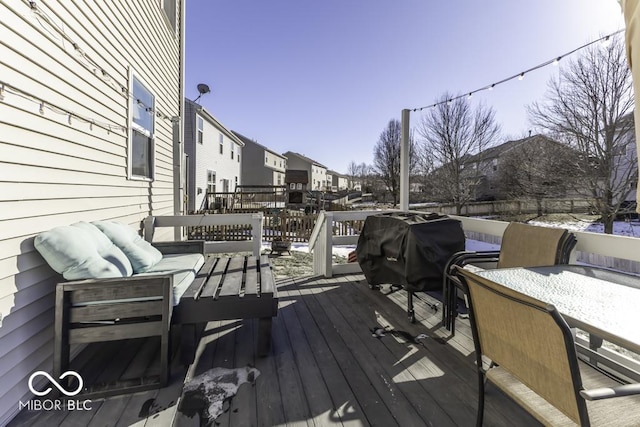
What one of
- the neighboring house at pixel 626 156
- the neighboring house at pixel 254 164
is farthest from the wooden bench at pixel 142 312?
the neighboring house at pixel 254 164

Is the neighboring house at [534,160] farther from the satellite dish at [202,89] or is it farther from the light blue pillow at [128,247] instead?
the satellite dish at [202,89]

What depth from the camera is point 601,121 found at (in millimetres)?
9477

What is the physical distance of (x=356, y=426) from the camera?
1651mm

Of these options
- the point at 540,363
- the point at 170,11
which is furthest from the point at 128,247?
the point at 170,11

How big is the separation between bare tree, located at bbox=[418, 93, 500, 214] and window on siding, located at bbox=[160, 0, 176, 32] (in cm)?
1475

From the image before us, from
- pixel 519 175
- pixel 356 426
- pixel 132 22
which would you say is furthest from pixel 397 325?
pixel 519 175

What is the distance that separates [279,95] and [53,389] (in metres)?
16.8

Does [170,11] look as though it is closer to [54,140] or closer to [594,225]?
[54,140]

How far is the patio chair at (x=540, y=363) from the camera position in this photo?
979 mm

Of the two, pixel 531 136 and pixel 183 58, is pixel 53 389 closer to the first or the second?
pixel 183 58

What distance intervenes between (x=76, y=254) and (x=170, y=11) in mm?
5990

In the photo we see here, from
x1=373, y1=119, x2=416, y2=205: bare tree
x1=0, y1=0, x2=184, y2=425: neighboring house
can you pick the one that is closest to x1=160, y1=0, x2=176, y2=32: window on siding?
x1=0, y1=0, x2=184, y2=425: neighboring house

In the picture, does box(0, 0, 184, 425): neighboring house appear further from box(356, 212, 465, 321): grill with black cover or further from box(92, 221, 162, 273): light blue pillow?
box(356, 212, 465, 321): grill with black cover

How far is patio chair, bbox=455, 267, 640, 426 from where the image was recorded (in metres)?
0.98
